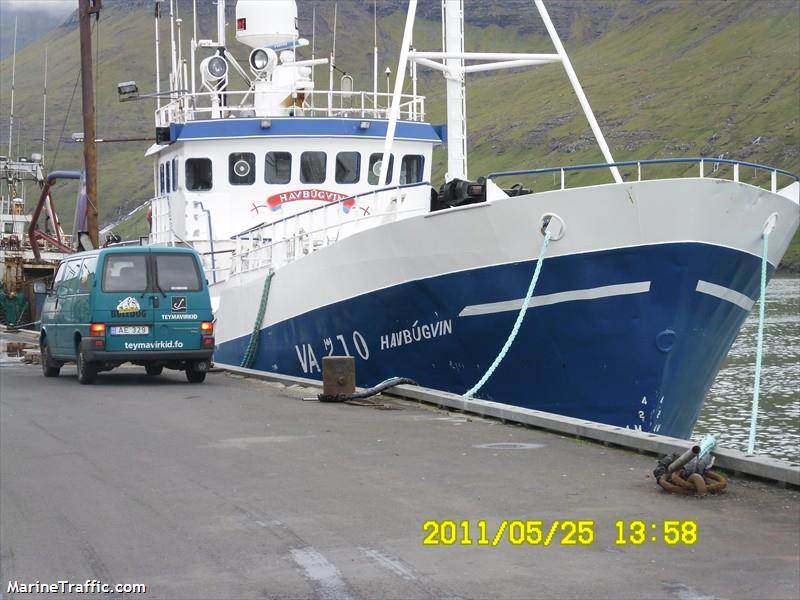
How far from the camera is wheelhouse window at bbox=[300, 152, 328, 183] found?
72.7 feet

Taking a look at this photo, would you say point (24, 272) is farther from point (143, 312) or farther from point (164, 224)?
point (143, 312)

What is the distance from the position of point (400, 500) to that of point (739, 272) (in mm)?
6848

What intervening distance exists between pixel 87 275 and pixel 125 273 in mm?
643

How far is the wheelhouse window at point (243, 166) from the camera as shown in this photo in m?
22.3

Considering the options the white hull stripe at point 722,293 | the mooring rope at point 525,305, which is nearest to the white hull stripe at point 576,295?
the mooring rope at point 525,305

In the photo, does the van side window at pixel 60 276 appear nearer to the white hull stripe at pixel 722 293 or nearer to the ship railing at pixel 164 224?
the ship railing at pixel 164 224

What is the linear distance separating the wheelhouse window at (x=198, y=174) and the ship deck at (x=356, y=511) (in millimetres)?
10432

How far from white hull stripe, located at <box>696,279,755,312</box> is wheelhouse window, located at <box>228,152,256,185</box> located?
1041 cm

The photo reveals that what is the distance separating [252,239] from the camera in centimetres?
2088

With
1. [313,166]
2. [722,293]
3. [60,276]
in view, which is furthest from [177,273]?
[722,293]

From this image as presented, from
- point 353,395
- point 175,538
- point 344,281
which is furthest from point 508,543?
point 344,281

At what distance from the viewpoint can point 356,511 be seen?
796cm

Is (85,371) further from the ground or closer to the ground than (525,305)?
closer to the ground

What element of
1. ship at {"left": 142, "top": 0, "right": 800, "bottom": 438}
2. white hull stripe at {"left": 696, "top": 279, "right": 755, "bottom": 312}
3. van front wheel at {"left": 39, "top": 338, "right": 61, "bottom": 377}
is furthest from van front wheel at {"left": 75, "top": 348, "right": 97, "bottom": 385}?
white hull stripe at {"left": 696, "top": 279, "right": 755, "bottom": 312}
